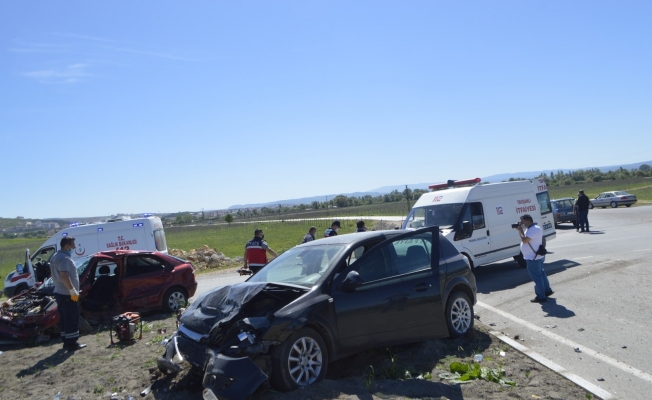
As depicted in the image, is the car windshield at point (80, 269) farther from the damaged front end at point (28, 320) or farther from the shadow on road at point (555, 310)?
the shadow on road at point (555, 310)

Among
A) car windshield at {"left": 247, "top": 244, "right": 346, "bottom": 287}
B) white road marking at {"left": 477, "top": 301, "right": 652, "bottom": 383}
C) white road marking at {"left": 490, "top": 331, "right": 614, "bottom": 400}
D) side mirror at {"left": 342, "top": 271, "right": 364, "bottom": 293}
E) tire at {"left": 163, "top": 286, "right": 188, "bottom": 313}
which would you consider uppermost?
car windshield at {"left": 247, "top": 244, "right": 346, "bottom": 287}

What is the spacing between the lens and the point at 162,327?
9.47 m

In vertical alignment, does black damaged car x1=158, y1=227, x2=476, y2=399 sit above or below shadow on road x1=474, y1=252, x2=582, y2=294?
above

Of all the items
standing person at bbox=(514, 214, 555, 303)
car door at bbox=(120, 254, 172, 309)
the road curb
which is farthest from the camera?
car door at bbox=(120, 254, 172, 309)

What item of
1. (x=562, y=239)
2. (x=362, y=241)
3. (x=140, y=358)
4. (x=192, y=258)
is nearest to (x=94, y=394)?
(x=140, y=358)

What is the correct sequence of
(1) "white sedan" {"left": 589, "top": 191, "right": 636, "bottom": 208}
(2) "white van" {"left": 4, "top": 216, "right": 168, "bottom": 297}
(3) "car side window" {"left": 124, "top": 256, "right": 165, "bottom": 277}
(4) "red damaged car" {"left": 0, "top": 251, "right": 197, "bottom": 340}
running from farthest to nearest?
(1) "white sedan" {"left": 589, "top": 191, "right": 636, "bottom": 208} → (2) "white van" {"left": 4, "top": 216, "right": 168, "bottom": 297} → (3) "car side window" {"left": 124, "top": 256, "right": 165, "bottom": 277} → (4) "red damaged car" {"left": 0, "top": 251, "right": 197, "bottom": 340}

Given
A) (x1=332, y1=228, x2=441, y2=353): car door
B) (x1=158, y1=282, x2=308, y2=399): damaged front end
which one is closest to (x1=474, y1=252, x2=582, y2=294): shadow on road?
(x1=332, y1=228, x2=441, y2=353): car door

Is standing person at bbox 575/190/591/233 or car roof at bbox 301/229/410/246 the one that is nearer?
car roof at bbox 301/229/410/246

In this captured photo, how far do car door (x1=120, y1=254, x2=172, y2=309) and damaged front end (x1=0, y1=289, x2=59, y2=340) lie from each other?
1389mm

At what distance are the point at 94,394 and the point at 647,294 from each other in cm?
959

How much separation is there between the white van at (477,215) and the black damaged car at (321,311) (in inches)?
219

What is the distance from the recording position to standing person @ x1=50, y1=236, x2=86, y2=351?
8250 mm

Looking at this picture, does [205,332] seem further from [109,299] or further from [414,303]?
[109,299]

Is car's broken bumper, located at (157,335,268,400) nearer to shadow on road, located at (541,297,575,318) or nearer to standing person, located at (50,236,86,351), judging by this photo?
standing person, located at (50,236,86,351)
